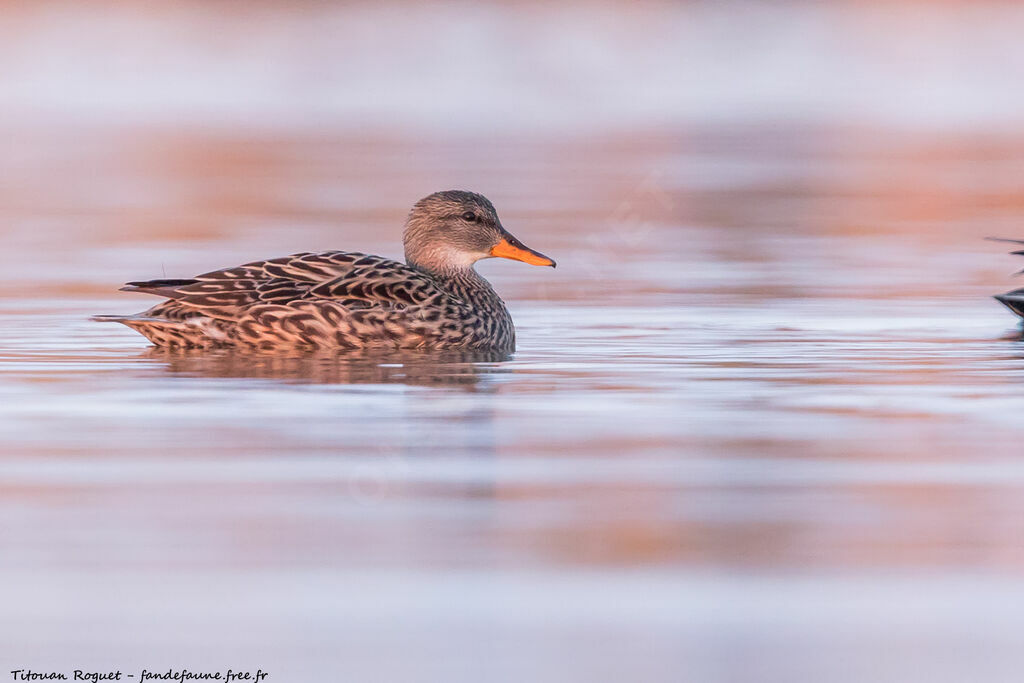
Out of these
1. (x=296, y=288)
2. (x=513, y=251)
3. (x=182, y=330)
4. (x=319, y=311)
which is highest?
(x=513, y=251)

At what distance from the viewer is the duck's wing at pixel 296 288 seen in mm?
11461

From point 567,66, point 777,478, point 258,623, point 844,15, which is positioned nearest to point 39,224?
point 777,478

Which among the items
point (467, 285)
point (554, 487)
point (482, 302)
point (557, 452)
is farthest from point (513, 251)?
point (554, 487)

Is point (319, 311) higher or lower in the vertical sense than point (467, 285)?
lower

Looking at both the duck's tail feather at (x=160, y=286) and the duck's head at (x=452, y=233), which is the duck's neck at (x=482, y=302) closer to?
the duck's head at (x=452, y=233)

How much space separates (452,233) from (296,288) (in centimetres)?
127

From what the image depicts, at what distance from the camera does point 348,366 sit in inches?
430

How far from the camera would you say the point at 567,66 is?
59250mm

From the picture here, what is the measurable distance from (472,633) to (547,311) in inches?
321

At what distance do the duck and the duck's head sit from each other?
2.08 feet

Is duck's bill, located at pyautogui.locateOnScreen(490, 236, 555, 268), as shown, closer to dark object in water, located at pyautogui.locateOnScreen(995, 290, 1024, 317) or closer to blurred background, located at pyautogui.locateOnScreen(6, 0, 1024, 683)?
blurred background, located at pyautogui.locateOnScreen(6, 0, 1024, 683)

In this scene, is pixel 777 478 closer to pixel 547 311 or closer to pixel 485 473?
pixel 485 473

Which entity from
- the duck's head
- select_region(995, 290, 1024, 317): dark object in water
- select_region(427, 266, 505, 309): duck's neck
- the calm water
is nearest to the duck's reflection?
the calm water

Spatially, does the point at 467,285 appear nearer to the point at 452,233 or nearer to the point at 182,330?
the point at 452,233
